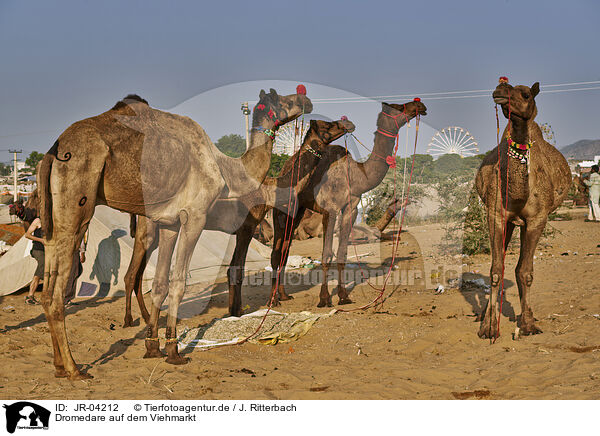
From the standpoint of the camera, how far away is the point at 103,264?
11.5 m

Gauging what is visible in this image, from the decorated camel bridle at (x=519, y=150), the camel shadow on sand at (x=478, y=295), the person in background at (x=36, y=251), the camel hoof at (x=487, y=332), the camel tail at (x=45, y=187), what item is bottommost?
the camel hoof at (x=487, y=332)

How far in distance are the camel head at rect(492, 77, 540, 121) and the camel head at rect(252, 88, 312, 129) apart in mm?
2858

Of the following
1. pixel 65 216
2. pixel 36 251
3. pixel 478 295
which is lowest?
pixel 478 295

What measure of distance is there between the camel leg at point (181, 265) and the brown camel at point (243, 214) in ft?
4.40

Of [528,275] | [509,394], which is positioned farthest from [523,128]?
[509,394]

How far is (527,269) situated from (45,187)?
5.96 m

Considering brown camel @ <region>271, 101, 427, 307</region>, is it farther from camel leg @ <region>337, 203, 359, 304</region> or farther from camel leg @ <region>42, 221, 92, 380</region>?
camel leg @ <region>42, 221, 92, 380</region>

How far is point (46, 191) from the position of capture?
5277 millimetres

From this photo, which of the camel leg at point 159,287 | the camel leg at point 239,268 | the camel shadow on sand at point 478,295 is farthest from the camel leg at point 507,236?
the camel leg at point 159,287

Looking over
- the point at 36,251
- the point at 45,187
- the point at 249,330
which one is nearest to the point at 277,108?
the point at 249,330

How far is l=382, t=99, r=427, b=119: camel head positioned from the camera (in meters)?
10.2

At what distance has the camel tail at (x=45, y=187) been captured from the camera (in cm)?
524

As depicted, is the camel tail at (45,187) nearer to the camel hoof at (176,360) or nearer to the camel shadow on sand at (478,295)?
the camel hoof at (176,360)

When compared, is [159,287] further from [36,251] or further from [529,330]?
[529,330]
